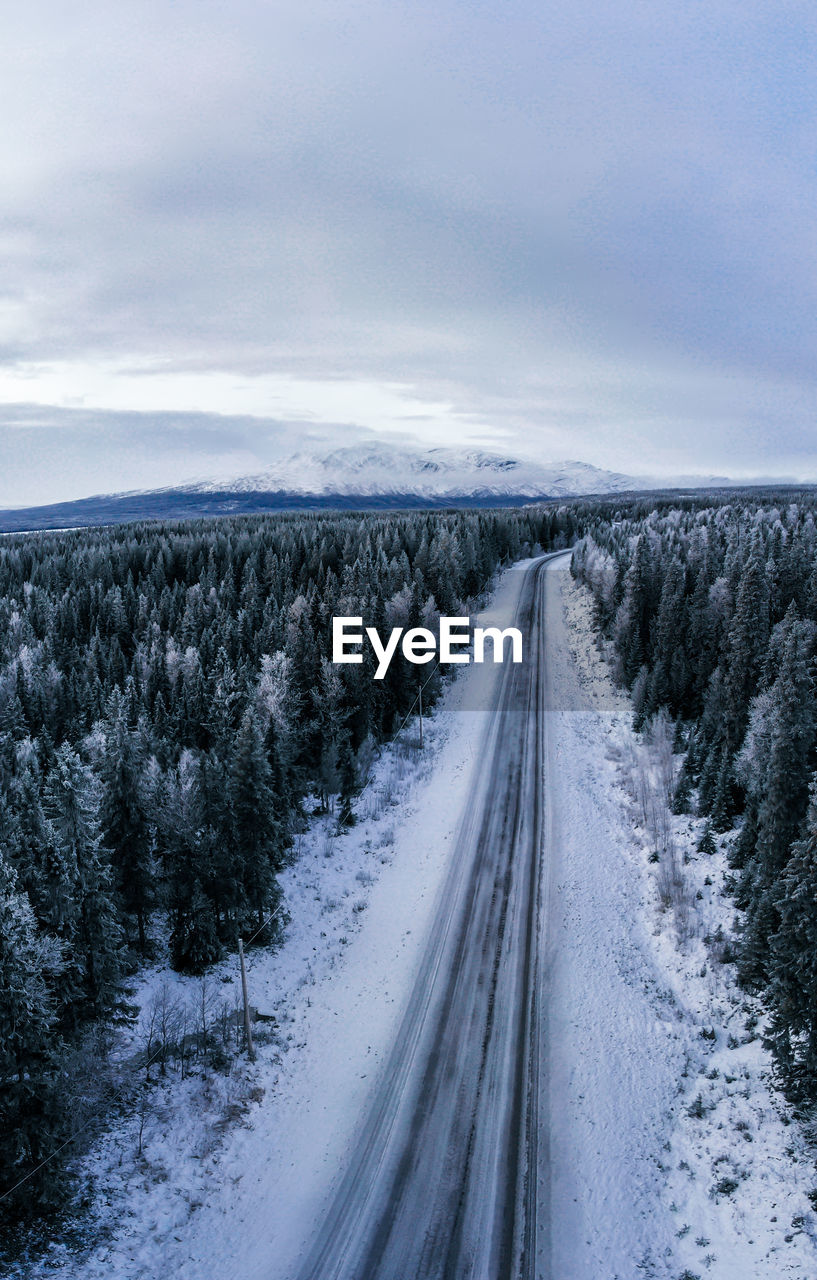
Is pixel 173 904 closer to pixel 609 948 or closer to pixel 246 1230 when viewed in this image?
pixel 246 1230

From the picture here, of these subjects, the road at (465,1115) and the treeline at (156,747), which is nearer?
the road at (465,1115)

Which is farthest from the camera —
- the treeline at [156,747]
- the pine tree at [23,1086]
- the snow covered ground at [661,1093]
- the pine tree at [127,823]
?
the pine tree at [127,823]

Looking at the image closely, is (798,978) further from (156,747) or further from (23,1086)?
(156,747)

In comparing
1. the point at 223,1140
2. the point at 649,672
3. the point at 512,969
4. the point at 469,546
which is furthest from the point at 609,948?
the point at 469,546

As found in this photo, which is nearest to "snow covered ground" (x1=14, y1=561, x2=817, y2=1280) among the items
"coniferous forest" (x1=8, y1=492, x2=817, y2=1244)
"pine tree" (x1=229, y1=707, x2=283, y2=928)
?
"coniferous forest" (x1=8, y1=492, x2=817, y2=1244)

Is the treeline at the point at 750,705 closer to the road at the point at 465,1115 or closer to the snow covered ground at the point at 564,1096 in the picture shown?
the snow covered ground at the point at 564,1096

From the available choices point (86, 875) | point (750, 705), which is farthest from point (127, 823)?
point (750, 705)

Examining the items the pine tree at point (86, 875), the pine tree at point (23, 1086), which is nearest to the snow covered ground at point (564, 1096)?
the pine tree at point (23, 1086)
